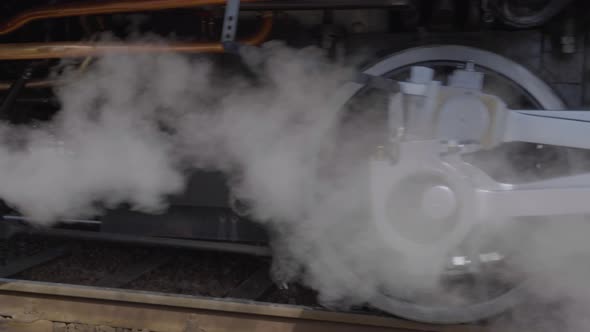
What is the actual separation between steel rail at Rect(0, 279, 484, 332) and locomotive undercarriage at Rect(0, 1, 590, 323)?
0.46 ft

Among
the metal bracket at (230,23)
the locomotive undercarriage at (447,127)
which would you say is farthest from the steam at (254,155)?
the metal bracket at (230,23)

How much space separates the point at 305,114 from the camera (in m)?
2.18

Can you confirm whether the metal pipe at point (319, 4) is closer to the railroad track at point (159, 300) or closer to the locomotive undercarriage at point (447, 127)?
the locomotive undercarriage at point (447, 127)

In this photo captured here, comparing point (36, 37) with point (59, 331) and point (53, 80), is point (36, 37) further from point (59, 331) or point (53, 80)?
point (59, 331)

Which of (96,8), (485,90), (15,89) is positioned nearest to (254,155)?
(96,8)

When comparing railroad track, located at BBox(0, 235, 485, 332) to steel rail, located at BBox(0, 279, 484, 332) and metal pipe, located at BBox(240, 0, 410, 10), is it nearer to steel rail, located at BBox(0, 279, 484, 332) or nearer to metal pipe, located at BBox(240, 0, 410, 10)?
steel rail, located at BBox(0, 279, 484, 332)

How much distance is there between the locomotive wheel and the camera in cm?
184

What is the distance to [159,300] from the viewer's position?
210 cm

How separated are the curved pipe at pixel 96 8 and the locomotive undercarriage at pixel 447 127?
0.13 meters

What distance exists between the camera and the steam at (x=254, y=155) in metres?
2.02

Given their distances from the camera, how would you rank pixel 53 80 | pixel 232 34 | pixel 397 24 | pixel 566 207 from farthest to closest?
pixel 53 80 < pixel 397 24 < pixel 232 34 < pixel 566 207

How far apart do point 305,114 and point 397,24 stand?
48 cm

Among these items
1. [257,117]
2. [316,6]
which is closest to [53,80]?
[257,117]

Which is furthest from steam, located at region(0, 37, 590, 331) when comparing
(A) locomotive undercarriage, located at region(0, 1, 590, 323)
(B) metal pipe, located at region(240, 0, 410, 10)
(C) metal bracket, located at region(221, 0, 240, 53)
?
(C) metal bracket, located at region(221, 0, 240, 53)
